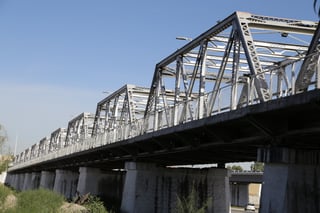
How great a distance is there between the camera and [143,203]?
113 ft

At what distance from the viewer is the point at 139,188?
34406 mm

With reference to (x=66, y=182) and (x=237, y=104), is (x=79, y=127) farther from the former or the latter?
(x=237, y=104)

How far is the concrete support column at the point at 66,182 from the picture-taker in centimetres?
6257

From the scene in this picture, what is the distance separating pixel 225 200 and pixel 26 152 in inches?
4336

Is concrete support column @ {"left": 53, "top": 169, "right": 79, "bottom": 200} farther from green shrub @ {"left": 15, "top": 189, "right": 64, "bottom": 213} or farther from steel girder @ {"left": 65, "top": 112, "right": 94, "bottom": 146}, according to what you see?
green shrub @ {"left": 15, "top": 189, "right": 64, "bottom": 213}

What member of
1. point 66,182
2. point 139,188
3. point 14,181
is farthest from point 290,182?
point 14,181

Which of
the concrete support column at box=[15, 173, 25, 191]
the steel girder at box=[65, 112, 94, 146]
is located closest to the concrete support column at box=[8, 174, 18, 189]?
the concrete support column at box=[15, 173, 25, 191]

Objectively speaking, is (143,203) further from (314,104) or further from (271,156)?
(314,104)

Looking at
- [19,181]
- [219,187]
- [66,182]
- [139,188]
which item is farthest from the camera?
[19,181]

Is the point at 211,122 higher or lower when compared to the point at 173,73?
lower

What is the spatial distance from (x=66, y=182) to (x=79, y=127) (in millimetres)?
12103

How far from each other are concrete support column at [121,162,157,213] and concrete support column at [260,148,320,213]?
1683 centimetres

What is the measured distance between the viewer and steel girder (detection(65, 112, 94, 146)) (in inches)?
2808

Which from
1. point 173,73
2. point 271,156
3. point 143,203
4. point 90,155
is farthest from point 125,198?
point 271,156
